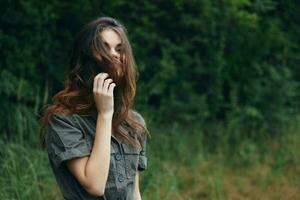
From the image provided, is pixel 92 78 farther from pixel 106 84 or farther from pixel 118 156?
pixel 118 156

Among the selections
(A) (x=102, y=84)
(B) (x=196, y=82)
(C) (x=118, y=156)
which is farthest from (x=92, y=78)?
(B) (x=196, y=82)

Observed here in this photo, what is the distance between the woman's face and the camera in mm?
2805

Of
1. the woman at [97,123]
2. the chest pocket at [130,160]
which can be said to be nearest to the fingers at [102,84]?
the woman at [97,123]

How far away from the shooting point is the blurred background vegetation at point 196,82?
6152 millimetres

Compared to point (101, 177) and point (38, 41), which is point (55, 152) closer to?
point (101, 177)

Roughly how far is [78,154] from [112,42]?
513mm

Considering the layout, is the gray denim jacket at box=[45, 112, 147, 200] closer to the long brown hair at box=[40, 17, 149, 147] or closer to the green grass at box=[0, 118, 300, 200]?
the long brown hair at box=[40, 17, 149, 147]

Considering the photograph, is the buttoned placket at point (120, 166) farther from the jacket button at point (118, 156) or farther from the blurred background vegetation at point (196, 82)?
the blurred background vegetation at point (196, 82)

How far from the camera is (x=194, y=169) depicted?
6.45 metres

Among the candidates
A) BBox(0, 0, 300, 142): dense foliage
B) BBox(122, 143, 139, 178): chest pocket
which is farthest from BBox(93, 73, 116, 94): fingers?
BBox(0, 0, 300, 142): dense foliage

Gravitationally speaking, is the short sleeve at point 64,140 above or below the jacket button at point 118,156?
above

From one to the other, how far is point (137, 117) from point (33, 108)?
10.9ft

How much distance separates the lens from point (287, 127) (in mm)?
7457

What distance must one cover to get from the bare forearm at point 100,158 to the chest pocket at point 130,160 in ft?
0.64
